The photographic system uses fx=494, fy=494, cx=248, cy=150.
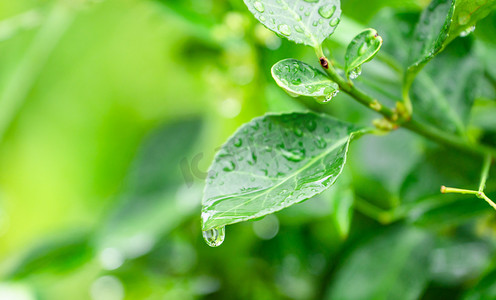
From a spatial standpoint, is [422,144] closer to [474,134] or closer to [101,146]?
[474,134]

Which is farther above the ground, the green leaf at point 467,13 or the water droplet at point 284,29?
the water droplet at point 284,29

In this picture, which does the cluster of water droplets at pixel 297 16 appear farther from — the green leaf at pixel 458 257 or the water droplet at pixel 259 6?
the green leaf at pixel 458 257

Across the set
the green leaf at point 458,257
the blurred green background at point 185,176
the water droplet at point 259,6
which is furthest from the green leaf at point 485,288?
the water droplet at point 259,6

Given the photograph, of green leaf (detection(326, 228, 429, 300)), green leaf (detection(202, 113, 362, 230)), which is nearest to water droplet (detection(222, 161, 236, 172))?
green leaf (detection(202, 113, 362, 230))

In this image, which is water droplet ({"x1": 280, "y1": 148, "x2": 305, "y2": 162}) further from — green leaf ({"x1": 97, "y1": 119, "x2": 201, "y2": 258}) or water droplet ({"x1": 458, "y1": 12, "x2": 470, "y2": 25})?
green leaf ({"x1": 97, "y1": 119, "x2": 201, "y2": 258})

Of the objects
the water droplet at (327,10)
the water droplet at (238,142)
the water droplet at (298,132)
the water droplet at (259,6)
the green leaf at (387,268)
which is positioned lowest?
the green leaf at (387,268)

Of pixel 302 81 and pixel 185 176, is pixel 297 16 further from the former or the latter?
pixel 185 176

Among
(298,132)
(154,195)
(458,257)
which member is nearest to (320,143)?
(298,132)
